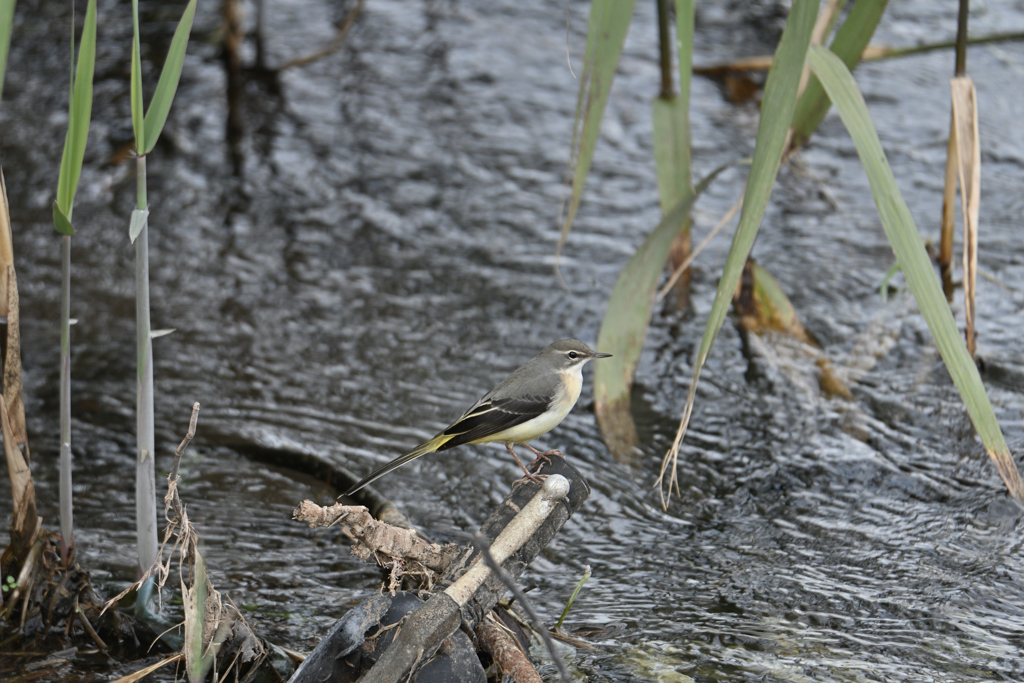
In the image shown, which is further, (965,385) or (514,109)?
(514,109)

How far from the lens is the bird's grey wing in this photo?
3.57 meters

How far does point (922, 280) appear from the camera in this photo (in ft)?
10.5

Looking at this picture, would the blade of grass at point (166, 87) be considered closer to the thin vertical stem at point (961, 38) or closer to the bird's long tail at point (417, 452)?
the bird's long tail at point (417, 452)

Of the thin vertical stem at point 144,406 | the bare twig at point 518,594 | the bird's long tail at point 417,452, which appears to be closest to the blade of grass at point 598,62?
the bird's long tail at point 417,452

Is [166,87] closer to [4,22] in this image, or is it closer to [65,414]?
[4,22]

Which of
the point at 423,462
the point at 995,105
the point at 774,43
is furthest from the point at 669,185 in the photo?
the point at 774,43

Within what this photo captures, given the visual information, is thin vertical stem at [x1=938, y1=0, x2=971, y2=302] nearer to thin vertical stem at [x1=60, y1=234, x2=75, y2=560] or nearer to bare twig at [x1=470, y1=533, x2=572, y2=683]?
bare twig at [x1=470, y1=533, x2=572, y2=683]

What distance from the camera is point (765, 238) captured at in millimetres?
7055

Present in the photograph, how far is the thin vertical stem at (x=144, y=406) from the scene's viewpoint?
9.96 ft

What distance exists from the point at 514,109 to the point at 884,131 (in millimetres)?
3076

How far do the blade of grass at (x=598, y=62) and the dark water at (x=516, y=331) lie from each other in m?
1.56

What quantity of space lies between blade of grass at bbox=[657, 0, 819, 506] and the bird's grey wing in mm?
539

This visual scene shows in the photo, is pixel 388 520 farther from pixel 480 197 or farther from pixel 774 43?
pixel 774 43

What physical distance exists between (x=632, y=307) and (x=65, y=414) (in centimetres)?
266
